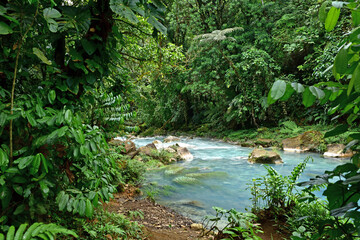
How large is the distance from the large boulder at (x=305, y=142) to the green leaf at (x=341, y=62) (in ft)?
31.4

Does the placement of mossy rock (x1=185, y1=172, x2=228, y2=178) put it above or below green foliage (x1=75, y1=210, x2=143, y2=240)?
below

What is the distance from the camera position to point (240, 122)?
1424 centimetres

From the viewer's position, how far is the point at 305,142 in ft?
30.2

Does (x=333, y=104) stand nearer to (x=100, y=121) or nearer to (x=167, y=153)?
(x=100, y=121)

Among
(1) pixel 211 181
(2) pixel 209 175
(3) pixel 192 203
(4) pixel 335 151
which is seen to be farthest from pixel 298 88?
(4) pixel 335 151

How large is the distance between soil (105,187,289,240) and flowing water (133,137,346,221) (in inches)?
13.4

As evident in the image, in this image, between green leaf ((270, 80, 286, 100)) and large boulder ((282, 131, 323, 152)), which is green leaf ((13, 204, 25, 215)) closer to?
green leaf ((270, 80, 286, 100))

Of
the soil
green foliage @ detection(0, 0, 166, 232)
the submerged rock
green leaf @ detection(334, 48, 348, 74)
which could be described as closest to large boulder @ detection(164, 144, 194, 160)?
the submerged rock

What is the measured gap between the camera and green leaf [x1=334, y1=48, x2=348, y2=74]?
637 mm

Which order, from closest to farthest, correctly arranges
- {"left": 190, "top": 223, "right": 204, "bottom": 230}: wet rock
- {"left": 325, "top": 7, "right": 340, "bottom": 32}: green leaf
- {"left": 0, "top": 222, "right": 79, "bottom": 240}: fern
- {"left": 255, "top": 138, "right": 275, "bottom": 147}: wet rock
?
{"left": 325, "top": 7, "right": 340, "bottom": 32}: green leaf
{"left": 0, "top": 222, "right": 79, "bottom": 240}: fern
{"left": 190, "top": 223, "right": 204, "bottom": 230}: wet rock
{"left": 255, "top": 138, "right": 275, "bottom": 147}: wet rock

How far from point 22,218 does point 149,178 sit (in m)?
4.49

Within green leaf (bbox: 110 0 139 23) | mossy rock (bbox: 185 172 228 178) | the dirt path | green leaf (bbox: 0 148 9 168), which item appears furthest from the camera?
mossy rock (bbox: 185 172 228 178)

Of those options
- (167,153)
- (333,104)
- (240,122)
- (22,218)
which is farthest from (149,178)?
(240,122)

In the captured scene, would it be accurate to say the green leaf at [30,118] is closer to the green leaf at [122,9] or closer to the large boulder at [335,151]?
the green leaf at [122,9]
